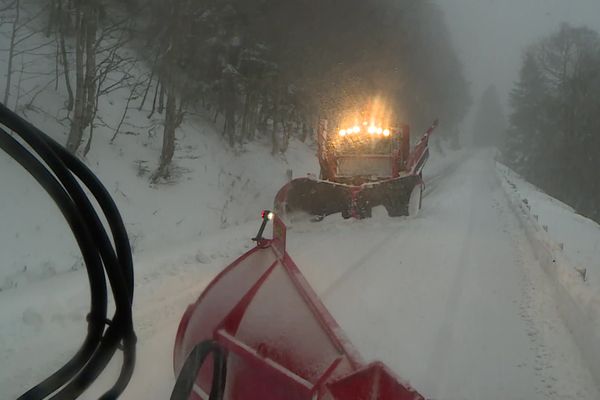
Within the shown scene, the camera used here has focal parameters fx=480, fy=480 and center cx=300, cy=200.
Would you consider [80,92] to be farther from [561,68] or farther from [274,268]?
[561,68]

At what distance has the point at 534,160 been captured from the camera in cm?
3847

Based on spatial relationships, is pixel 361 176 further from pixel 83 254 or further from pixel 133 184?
pixel 83 254

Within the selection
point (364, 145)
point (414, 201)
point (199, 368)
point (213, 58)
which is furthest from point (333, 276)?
A: point (213, 58)

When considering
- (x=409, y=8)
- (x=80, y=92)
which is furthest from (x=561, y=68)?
(x=80, y=92)

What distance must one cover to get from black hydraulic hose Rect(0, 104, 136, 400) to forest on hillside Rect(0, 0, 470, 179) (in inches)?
371

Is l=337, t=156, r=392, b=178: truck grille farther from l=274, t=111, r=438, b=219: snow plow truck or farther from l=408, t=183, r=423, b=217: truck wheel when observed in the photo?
l=408, t=183, r=423, b=217: truck wheel

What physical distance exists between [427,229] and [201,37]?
966cm

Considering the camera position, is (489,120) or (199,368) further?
(489,120)

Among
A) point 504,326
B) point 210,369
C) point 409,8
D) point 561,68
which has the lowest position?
point 504,326

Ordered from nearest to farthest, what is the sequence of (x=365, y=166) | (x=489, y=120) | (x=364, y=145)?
(x=365, y=166) → (x=364, y=145) → (x=489, y=120)

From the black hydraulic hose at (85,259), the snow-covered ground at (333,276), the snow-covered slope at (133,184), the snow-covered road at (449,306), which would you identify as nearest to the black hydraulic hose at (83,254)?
the black hydraulic hose at (85,259)

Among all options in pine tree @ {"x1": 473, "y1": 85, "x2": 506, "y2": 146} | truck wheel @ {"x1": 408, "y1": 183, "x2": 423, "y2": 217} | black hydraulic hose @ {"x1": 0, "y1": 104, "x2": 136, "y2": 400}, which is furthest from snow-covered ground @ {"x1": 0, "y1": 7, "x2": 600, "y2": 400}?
pine tree @ {"x1": 473, "y1": 85, "x2": 506, "y2": 146}

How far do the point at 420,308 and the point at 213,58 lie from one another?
40.5 ft

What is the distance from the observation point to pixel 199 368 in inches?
78.9
